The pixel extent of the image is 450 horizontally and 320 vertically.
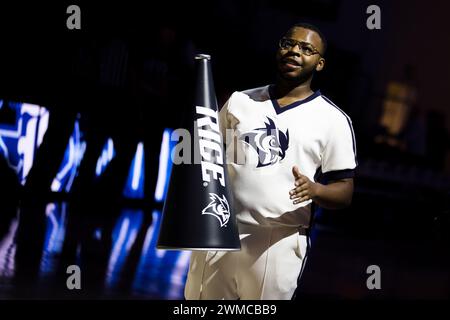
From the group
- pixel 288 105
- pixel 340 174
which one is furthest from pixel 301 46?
pixel 340 174

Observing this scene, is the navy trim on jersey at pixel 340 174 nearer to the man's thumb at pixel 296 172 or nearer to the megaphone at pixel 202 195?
the man's thumb at pixel 296 172

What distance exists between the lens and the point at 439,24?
19531mm

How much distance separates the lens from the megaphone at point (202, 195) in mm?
3719

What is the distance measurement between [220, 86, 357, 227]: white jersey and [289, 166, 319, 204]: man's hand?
153 millimetres

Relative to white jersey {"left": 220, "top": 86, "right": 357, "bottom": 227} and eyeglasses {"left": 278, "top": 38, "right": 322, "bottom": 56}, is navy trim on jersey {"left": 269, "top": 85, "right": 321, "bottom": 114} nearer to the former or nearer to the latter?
white jersey {"left": 220, "top": 86, "right": 357, "bottom": 227}

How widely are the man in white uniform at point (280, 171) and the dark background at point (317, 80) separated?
3.45 ft

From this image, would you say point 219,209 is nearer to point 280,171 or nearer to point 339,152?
point 280,171

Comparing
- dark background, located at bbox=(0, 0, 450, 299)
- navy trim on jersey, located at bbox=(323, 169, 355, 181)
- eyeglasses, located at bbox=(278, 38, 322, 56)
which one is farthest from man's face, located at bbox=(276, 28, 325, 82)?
dark background, located at bbox=(0, 0, 450, 299)

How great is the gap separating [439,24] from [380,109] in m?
2.99

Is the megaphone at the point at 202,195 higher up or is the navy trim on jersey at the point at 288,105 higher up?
the navy trim on jersey at the point at 288,105

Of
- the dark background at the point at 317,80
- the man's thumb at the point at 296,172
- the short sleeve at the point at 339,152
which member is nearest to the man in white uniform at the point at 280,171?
the short sleeve at the point at 339,152

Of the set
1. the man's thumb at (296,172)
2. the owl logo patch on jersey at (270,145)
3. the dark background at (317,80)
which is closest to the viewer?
the man's thumb at (296,172)

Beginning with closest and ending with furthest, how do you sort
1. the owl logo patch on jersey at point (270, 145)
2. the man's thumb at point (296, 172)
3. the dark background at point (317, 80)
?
the man's thumb at point (296, 172)
the owl logo patch on jersey at point (270, 145)
the dark background at point (317, 80)
